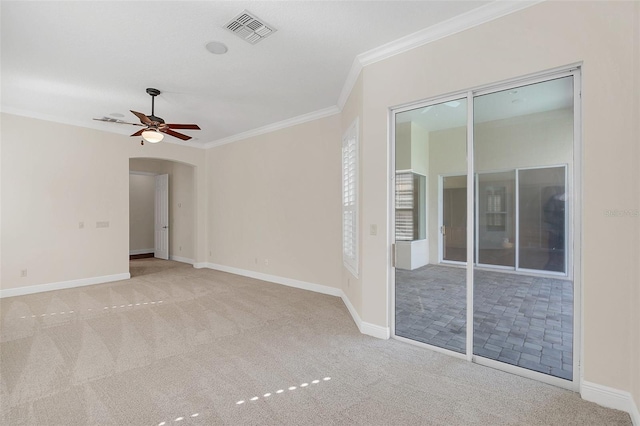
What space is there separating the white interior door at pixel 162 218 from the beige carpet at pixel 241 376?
4.74 metres

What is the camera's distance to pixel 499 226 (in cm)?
301

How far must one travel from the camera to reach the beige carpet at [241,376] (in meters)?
2.02

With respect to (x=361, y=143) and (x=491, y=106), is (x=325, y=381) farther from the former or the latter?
(x=491, y=106)

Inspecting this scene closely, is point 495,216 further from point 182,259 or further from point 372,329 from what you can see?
point 182,259

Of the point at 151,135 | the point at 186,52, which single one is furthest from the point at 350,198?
the point at 151,135

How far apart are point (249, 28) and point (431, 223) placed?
2.79m

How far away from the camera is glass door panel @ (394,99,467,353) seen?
3066mm

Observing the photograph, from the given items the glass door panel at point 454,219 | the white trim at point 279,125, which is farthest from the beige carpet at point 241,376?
the white trim at point 279,125

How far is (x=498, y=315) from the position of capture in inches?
126

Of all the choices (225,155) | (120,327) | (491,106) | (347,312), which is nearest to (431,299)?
(347,312)

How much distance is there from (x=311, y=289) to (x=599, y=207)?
4.05 meters

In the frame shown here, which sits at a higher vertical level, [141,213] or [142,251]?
[141,213]

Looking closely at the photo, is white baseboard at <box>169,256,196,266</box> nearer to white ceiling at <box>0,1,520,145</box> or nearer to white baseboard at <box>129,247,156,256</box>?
white baseboard at <box>129,247,156,256</box>

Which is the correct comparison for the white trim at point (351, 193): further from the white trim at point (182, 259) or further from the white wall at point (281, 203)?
the white trim at point (182, 259)
